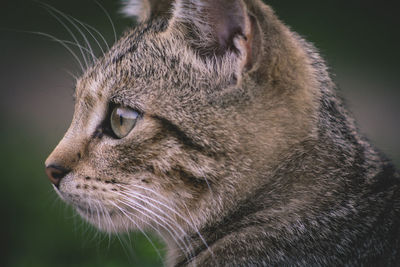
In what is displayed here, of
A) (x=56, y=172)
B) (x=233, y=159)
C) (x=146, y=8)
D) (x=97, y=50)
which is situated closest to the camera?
(x=233, y=159)

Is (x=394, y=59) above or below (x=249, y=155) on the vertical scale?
below

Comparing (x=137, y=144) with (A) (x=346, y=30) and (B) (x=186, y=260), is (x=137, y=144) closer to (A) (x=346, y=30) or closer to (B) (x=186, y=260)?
(B) (x=186, y=260)

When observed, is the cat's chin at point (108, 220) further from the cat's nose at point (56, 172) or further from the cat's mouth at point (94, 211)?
the cat's nose at point (56, 172)

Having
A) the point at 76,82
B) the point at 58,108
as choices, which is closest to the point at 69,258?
the point at 76,82

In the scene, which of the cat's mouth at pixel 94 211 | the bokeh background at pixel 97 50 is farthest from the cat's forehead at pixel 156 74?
the bokeh background at pixel 97 50

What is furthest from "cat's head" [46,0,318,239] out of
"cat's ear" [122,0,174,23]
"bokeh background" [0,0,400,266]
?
"bokeh background" [0,0,400,266]

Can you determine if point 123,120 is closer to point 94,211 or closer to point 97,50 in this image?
point 94,211

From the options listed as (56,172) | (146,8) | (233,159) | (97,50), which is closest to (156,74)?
(233,159)
